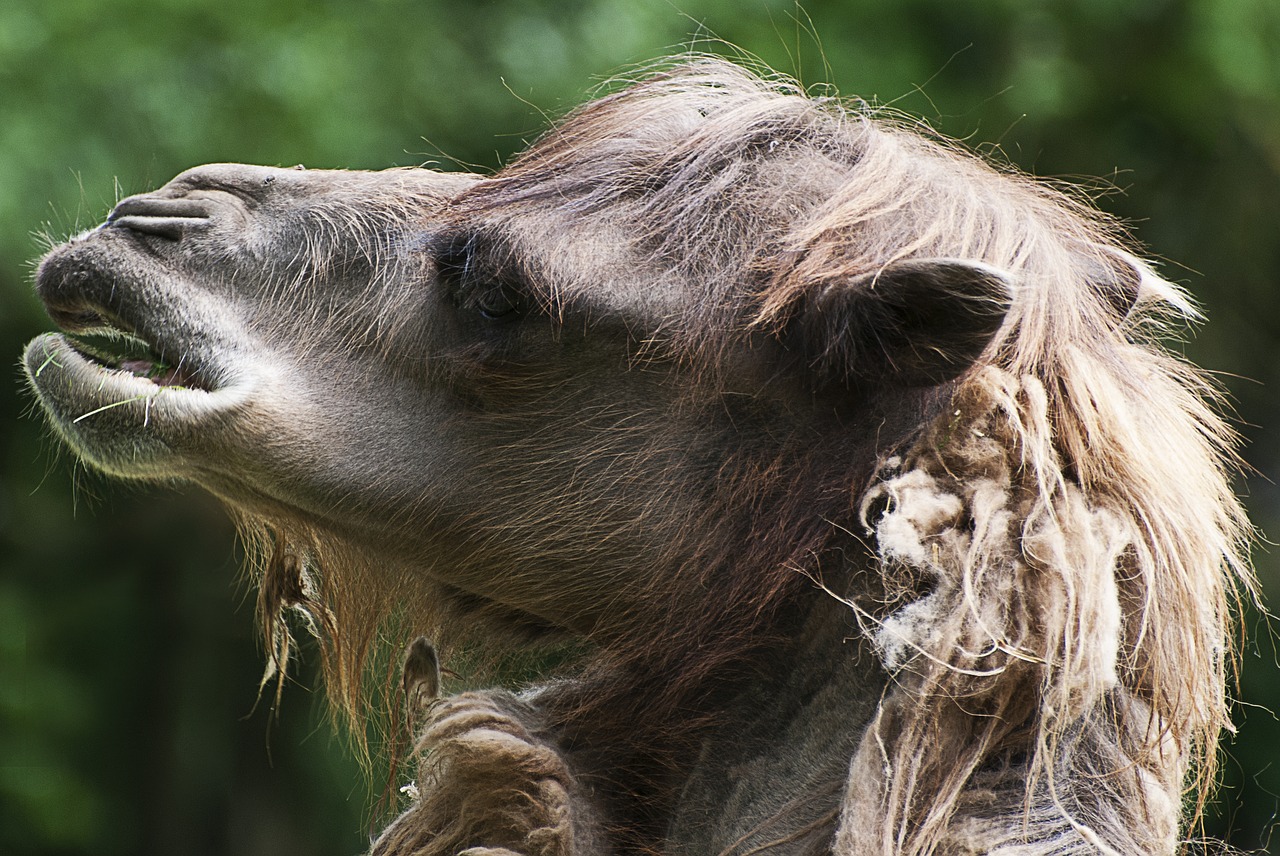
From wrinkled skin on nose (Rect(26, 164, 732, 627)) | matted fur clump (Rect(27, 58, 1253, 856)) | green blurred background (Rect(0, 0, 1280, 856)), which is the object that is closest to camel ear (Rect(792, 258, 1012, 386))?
matted fur clump (Rect(27, 58, 1253, 856))

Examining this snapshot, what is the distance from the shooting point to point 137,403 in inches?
92.6

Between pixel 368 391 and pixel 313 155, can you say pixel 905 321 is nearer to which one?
pixel 368 391

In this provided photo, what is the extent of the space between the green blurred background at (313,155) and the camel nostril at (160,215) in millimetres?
2022

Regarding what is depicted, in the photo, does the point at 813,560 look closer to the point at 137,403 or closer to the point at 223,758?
the point at 137,403

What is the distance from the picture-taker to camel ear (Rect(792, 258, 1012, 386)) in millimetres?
2027

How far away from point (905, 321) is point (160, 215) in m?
1.29

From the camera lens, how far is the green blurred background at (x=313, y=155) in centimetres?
543

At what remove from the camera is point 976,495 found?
2039mm

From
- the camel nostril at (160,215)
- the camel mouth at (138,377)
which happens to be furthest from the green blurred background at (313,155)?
the camel mouth at (138,377)

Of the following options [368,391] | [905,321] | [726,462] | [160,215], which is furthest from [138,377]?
[905,321]

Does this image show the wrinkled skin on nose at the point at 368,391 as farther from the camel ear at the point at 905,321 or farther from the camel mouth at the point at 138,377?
the camel ear at the point at 905,321

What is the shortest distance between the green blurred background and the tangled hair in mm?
2178

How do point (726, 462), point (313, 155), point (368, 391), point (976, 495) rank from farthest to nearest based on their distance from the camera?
1. point (313, 155)
2. point (368, 391)
3. point (726, 462)
4. point (976, 495)

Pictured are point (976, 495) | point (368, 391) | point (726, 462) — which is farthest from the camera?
point (368, 391)
